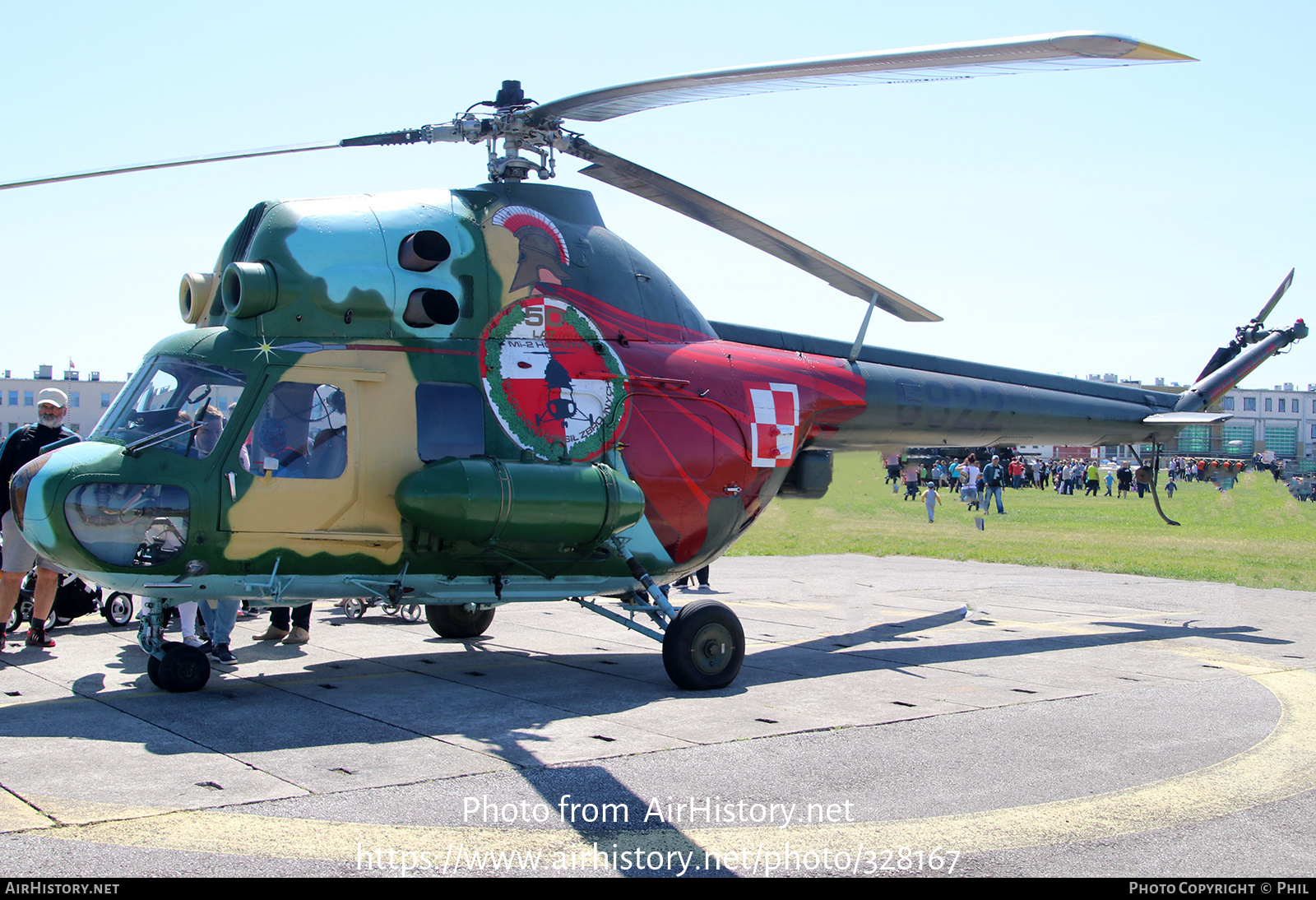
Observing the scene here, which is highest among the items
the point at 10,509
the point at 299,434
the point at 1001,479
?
the point at 299,434

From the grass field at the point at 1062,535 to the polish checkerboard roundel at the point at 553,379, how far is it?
9.53 ft

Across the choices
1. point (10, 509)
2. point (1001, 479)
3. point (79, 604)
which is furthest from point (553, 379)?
point (1001, 479)

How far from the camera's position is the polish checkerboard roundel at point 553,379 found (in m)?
8.38

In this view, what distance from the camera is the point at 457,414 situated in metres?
8.15

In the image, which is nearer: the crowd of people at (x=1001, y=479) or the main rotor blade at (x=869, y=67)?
the main rotor blade at (x=869, y=67)

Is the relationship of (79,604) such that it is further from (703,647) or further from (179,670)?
(703,647)

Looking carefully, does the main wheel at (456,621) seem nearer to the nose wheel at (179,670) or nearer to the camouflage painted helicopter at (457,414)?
the camouflage painted helicopter at (457,414)

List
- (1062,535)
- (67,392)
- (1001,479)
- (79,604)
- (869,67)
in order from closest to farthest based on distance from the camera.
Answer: (869,67) < (79,604) < (1062,535) < (1001,479) < (67,392)

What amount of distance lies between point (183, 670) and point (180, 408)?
192cm

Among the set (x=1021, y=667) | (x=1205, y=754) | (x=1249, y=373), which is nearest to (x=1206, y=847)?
(x=1205, y=754)

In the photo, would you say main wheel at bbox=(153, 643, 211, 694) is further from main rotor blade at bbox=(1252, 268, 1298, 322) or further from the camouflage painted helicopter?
main rotor blade at bbox=(1252, 268, 1298, 322)

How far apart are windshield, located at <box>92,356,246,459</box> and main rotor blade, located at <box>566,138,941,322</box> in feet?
11.1

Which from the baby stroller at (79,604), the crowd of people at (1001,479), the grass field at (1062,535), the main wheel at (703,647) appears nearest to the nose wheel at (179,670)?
the baby stroller at (79,604)

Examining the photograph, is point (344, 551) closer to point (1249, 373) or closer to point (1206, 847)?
point (1206, 847)
